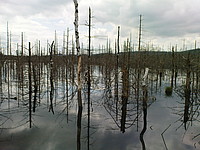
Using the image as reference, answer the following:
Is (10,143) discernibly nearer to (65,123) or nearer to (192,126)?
(65,123)

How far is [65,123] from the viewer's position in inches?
372

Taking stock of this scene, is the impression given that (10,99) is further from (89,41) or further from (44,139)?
(89,41)

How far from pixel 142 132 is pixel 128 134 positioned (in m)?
0.77

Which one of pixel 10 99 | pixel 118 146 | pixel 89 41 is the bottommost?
pixel 118 146

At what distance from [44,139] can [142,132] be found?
5.08 metres

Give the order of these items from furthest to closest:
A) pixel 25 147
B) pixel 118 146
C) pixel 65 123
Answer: pixel 65 123 → pixel 118 146 → pixel 25 147

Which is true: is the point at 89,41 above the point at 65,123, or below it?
above

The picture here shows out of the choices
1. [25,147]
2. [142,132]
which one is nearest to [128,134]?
[142,132]

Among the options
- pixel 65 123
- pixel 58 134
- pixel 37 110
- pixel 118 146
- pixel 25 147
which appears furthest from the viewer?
pixel 37 110

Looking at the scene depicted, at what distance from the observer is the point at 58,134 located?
26.7 feet

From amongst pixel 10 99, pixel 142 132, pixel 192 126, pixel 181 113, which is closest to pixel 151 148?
pixel 142 132

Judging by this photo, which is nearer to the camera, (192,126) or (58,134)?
(58,134)

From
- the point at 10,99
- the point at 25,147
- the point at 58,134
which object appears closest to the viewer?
the point at 25,147

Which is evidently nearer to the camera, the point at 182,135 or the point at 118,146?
the point at 118,146
